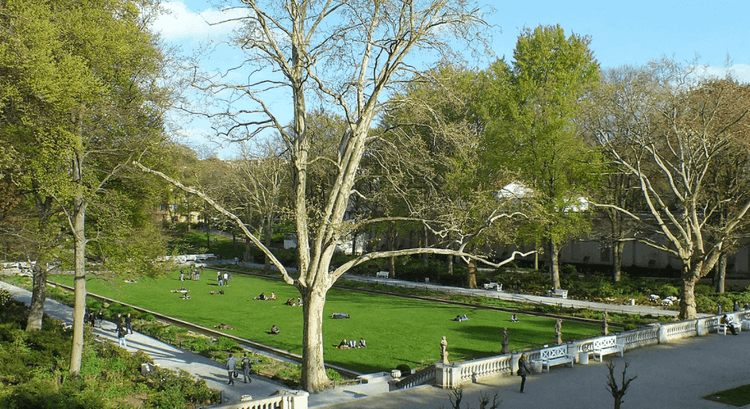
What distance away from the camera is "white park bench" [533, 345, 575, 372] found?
18.5 m

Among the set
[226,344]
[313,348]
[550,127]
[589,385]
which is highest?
[550,127]

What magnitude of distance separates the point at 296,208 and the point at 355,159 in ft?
7.19

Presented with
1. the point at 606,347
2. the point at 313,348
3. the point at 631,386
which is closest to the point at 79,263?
the point at 313,348

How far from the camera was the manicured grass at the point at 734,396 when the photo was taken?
582 inches

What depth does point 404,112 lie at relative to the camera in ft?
59.1

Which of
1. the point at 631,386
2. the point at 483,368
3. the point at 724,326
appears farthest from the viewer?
the point at 724,326

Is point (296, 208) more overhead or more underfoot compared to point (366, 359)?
more overhead

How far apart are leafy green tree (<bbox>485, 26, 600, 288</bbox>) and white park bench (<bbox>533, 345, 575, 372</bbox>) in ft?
55.8

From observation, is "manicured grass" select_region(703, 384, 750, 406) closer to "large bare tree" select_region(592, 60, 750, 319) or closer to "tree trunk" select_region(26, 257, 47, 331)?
"large bare tree" select_region(592, 60, 750, 319)

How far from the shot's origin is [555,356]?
1906 centimetres

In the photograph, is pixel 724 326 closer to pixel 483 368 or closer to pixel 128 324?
pixel 483 368

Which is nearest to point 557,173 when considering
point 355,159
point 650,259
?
point 650,259

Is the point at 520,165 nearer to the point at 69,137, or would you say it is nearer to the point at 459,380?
the point at 459,380

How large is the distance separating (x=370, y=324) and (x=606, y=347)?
499 inches
